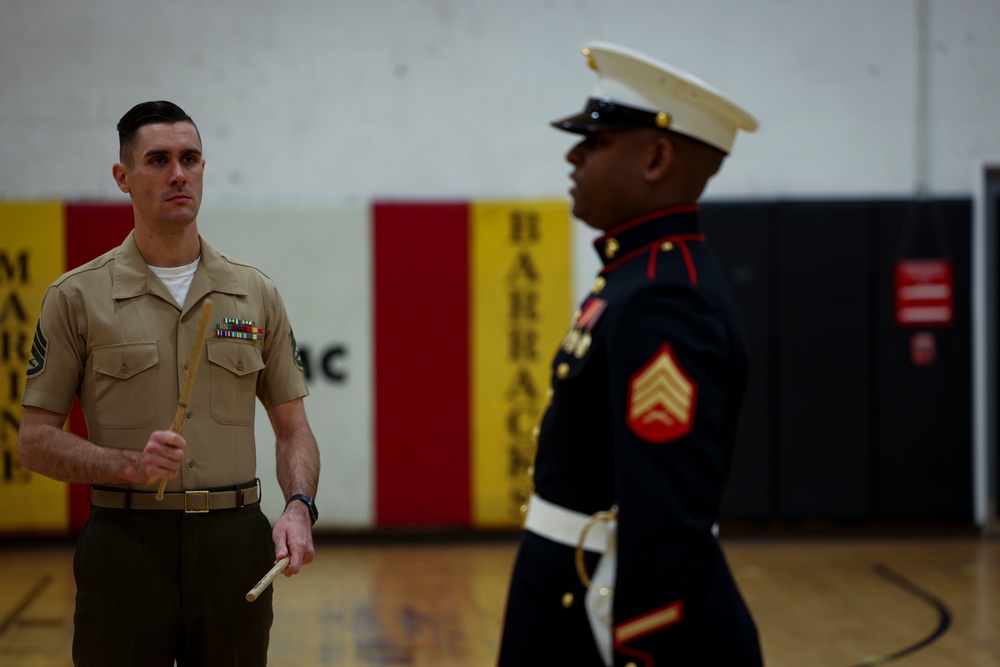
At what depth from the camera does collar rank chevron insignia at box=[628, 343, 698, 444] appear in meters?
1.54

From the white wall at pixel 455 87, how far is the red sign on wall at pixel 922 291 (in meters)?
0.47

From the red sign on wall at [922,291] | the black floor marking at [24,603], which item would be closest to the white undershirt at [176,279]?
the black floor marking at [24,603]

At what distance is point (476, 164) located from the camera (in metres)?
6.33

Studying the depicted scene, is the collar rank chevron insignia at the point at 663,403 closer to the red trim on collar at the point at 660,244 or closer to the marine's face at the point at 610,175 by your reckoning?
the red trim on collar at the point at 660,244

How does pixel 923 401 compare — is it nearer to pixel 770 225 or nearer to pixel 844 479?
pixel 844 479

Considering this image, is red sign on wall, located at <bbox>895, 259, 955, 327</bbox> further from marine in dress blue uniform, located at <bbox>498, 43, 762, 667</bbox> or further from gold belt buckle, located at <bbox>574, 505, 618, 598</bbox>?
gold belt buckle, located at <bbox>574, 505, 618, 598</bbox>

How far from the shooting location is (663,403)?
1.54m

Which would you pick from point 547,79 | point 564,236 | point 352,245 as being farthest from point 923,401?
point 352,245

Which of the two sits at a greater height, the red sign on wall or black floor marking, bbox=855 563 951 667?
the red sign on wall

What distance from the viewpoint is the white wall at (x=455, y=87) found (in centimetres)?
613

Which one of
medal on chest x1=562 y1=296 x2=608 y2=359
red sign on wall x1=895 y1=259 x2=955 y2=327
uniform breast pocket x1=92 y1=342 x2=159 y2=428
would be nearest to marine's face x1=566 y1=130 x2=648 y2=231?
medal on chest x1=562 y1=296 x2=608 y2=359

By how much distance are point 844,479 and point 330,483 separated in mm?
2947

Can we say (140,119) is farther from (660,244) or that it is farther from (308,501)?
(660,244)

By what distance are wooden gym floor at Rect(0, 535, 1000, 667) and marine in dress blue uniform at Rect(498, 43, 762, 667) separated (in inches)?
99.8
